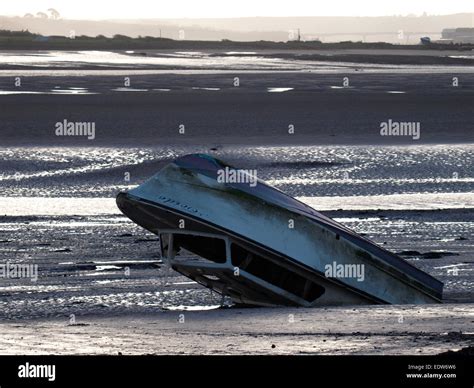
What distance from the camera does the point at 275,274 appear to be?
13.4 meters

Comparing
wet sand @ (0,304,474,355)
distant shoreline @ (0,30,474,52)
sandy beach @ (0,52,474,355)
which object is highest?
wet sand @ (0,304,474,355)

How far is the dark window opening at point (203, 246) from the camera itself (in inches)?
533

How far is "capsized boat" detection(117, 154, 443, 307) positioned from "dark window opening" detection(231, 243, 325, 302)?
0.4 inches

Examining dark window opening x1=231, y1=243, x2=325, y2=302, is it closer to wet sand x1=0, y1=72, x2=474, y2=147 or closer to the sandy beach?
the sandy beach

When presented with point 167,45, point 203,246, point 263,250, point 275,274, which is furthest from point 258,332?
point 167,45

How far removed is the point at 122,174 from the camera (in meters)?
25.2

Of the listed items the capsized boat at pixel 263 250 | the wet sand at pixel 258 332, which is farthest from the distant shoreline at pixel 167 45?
the wet sand at pixel 258 332

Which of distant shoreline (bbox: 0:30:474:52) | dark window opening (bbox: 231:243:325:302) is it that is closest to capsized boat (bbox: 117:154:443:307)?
dark window opening (bbox: 231:243:325:302)

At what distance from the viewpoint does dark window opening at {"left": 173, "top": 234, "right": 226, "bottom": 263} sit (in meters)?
13.5

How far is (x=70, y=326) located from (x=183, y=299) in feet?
7.72

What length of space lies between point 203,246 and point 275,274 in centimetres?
86

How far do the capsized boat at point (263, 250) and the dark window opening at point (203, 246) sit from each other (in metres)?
0.01

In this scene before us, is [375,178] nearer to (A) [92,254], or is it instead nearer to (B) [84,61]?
(A) [92,254]

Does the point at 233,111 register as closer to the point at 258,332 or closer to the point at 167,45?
the point at 258,332
